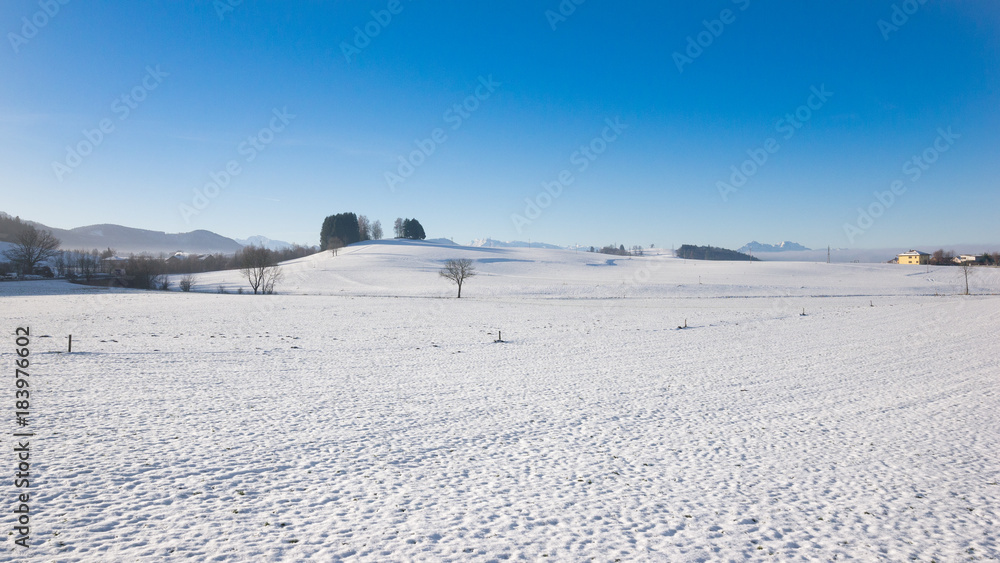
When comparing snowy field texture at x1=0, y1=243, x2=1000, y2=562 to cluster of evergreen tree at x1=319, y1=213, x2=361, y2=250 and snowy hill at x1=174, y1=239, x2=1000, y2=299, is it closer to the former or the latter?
snowy hill at x1=174, y1=239, x2=1000, y2=299

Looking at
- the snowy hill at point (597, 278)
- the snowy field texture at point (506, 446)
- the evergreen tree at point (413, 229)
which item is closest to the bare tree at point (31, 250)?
the snowy hill at point (597, 278)

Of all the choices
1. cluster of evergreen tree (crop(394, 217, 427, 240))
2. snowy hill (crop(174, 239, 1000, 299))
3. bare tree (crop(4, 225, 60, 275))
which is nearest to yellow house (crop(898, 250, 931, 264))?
snowy hill (crop(174, 239, 1000, 299))

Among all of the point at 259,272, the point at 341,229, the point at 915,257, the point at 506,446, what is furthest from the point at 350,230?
the point at 915,257

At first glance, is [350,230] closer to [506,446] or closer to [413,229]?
[413,229]

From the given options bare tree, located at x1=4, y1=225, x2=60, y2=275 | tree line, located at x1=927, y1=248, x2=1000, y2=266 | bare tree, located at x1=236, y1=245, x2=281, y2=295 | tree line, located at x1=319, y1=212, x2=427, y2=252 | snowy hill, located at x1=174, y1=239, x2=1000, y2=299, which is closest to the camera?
snowy hill, located at x1=174, y1=239, x2=1000, y2=299

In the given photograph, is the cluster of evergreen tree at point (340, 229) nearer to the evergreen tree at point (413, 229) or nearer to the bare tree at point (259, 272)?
the evergreen tree at point (413, 229)

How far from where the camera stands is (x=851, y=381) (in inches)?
736

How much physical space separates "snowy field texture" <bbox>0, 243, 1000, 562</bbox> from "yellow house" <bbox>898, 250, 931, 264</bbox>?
137 m

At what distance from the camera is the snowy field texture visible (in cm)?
725

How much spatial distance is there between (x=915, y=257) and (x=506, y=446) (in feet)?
568

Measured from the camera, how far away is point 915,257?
13088 cm

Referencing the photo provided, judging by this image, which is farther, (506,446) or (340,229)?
(340,229)

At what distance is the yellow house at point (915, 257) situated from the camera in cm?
12893

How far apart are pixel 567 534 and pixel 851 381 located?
58.8 feet
